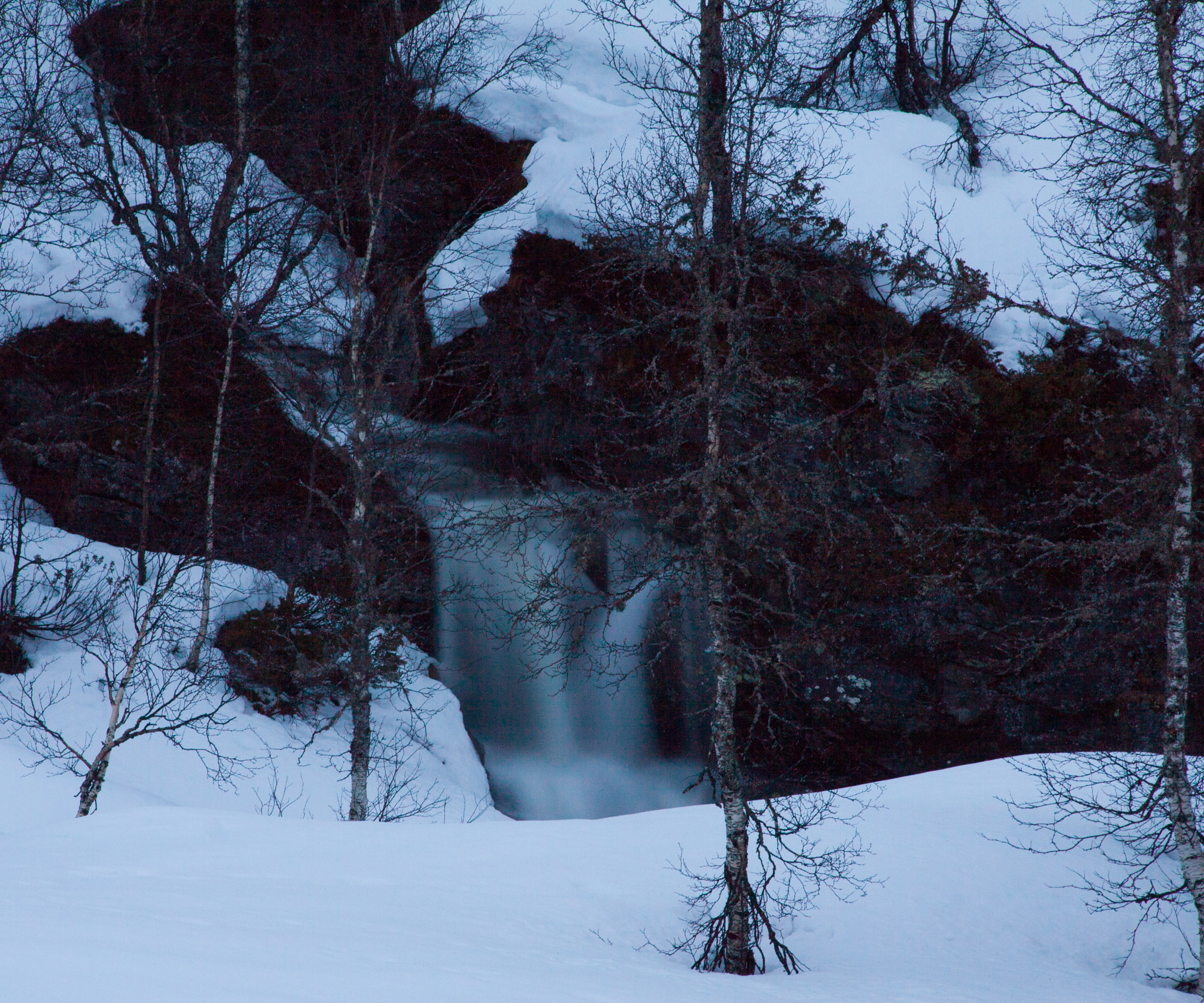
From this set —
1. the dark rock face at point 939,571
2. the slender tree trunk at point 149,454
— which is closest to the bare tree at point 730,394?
the dark rock face at point 939,571

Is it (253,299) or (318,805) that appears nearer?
(318,805)

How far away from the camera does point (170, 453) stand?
1542 cm

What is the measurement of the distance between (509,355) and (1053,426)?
344 inches

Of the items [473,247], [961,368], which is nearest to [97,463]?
[473,247]

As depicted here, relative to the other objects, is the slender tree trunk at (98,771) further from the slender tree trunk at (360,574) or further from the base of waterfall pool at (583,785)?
the base of waterfall pool at (583,785)

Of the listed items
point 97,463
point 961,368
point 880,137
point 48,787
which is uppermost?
point 880,137

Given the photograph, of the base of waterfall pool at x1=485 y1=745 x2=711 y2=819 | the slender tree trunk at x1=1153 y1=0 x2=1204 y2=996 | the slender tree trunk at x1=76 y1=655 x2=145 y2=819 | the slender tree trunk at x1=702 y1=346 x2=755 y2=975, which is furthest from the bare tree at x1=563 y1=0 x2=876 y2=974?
the base of waterfall pool at x1=485 y1=745 x2=711 y2=819

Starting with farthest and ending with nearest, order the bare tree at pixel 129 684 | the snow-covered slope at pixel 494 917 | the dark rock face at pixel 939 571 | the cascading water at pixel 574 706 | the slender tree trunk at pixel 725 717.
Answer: the cascading water at pixel 574 706, the dark rock face at pixel 939 571, the bare tree at pixel 129 684, the slender tree trunk at pixel 725 717, the snow-covered slope at pixel 494 917

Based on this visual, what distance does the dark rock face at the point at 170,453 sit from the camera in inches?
599

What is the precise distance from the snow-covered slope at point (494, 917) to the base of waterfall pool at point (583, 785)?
5.31 metres

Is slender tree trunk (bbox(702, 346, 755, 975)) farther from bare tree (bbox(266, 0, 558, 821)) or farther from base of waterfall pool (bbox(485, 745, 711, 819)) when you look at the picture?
base of waterfall pool (bbox(485, 745, 711, 819))

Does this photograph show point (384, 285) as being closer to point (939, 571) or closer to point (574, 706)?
point (574, 706)

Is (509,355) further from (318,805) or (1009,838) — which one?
(1009,838)

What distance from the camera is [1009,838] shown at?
9477mm
